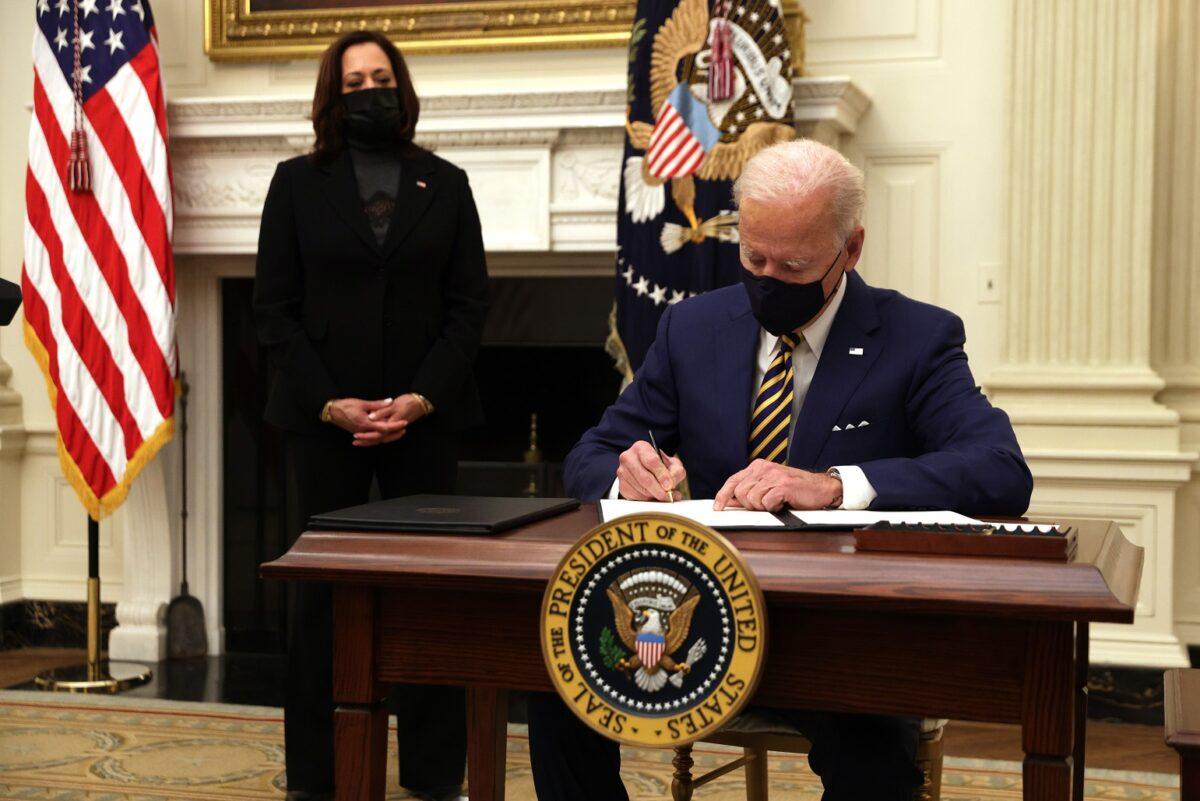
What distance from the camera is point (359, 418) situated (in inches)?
131

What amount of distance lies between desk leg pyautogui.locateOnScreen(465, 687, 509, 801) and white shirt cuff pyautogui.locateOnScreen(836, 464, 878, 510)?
0.73 metres

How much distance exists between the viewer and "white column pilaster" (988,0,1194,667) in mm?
4402

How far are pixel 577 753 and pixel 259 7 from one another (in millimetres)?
3941

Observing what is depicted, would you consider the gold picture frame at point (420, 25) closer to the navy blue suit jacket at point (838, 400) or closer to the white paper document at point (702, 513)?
the navy blue suit jacket at point (838, 400)

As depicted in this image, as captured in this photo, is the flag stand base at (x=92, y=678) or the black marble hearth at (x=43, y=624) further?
the black marble hearth at (x=43, y=624)

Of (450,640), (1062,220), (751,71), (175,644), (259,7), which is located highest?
(259,7)

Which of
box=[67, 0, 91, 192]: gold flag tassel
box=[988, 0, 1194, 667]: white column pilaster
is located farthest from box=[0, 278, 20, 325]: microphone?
box=[988, 0, 1194, 667]: white column pilaster

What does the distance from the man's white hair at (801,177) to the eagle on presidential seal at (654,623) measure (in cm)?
91

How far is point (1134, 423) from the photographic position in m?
4.41

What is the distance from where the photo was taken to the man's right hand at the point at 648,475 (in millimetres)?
2125

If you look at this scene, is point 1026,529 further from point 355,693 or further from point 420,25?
point 420,25

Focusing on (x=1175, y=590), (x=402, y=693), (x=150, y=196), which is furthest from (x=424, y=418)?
(x=1175, y=590)

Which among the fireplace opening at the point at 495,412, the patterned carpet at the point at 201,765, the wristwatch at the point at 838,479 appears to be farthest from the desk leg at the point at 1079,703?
the fireplace opening at the point at 495,412

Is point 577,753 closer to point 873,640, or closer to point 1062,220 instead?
point 873,640
